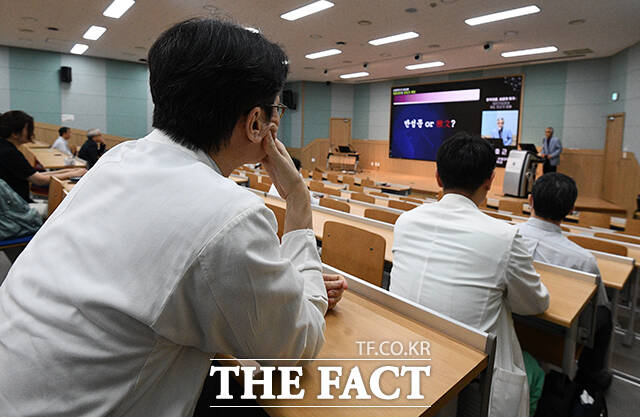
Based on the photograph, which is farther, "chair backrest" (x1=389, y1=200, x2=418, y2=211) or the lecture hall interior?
"chair backrest" (x1=389, y1=200, x2=418, y2=211)

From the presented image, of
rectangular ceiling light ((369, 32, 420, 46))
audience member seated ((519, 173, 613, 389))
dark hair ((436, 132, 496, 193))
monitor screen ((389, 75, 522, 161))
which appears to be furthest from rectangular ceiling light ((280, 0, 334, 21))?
monitor screen ((389, 75, 522, 161))

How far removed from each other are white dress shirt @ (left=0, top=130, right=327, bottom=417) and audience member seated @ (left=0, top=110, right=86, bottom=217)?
3.44 meters

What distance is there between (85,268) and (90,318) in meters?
0.09

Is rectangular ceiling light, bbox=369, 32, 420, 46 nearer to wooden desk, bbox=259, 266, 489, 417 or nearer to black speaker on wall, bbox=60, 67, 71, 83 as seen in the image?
wooden desk, bbox=259, 266, 489, 417

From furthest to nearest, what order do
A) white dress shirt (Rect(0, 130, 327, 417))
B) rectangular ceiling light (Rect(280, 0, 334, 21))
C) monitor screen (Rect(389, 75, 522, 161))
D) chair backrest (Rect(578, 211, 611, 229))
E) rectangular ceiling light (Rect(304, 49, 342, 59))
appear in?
1. monitor screen (Rect(389, 75, 522, 161))
2. rectangular ceiling light (Rect(304, 49, 342, 59))
3. rectangular ceiling light (Rect(280, 0, 334, 21))
4. chair backrest (Rect(578, 211, 611, 229))
5. white dress shirt (Rect(0, 130, 327, 417))

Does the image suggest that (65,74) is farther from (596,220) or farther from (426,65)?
(596,220)

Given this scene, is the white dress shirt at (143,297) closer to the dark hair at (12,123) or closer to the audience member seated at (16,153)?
the audience member seated at (16,153)

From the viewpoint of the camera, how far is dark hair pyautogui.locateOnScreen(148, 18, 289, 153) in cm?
80

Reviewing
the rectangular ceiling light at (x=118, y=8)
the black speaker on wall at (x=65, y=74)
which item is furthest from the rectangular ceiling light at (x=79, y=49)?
the rectangular ceiling light at (x=118, y=8)

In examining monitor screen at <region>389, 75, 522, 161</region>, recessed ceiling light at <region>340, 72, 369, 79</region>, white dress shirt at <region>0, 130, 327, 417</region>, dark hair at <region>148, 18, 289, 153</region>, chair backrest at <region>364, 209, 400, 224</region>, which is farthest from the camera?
recessed ceiling light at <region>340, 72, 369, 79</region>

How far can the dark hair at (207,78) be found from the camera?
803mm

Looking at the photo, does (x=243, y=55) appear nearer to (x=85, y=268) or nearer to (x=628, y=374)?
(x=85, y=268)

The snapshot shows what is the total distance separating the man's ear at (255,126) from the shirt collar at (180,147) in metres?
0.11

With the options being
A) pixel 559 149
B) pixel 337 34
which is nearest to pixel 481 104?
pixel 559 149
